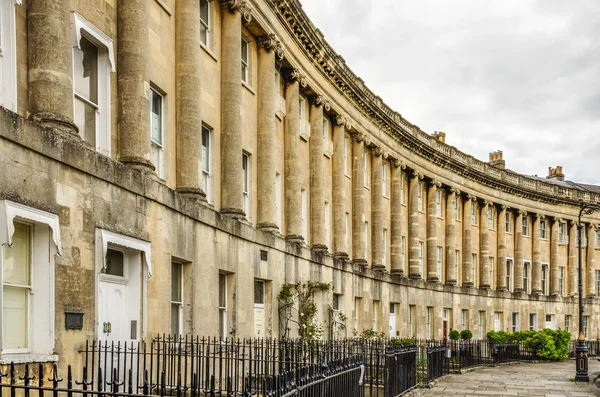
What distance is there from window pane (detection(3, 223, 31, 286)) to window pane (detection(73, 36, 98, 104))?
3367mm

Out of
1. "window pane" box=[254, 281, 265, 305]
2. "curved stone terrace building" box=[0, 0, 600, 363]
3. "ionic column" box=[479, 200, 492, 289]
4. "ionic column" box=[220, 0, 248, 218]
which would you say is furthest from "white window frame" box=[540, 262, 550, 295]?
"ionic column" box=[220, 0, 248, 218]

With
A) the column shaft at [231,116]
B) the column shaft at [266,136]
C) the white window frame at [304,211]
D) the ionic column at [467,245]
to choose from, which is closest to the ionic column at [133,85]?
the column shaft at [231,116]

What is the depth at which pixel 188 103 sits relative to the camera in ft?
58.9

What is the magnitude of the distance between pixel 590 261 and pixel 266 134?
44.3 m

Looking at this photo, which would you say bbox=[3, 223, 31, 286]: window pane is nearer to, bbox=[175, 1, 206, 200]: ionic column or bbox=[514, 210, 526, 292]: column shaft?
bbox=[175, 1, 206, 200]: ionic column

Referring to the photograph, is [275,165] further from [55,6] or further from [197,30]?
[55,6]

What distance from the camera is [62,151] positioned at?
456 inches

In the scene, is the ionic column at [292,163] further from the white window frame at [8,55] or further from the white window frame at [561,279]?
the white window frame at [561,279]

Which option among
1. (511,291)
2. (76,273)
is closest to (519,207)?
(511,291)

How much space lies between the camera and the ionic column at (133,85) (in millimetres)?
14906

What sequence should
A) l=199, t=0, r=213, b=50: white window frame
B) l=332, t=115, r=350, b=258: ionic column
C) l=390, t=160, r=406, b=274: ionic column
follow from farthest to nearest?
l=390, t=160, r=406, b=274: ionic column, l=332, t=115, r=350, b=258: ionic column, l=199, t=0, r=213, b=50: white window frame

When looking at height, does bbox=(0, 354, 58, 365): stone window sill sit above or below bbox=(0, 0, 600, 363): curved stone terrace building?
below

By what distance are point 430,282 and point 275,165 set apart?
74.8 feet

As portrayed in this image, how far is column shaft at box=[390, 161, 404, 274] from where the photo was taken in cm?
4053
